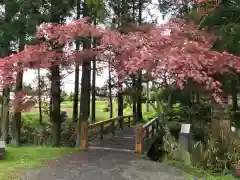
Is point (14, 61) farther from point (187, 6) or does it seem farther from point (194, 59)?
point (187, 6)

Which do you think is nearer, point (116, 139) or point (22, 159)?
point (22, 159)

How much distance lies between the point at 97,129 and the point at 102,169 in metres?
5.88

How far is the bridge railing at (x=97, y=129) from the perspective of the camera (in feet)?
31.1

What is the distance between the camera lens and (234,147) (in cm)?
788

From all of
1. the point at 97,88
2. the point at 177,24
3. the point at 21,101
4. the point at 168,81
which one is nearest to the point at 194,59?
the point at 177,24

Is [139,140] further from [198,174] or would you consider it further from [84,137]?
[198,174]

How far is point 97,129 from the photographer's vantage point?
12727 millimetres

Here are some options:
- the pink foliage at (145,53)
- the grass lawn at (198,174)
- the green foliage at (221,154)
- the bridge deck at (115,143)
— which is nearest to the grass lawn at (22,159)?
the bridge deck at (115,143)

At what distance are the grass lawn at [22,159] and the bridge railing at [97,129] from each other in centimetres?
61

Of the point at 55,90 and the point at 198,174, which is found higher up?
the point at 55,90

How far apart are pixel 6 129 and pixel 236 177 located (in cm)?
1014

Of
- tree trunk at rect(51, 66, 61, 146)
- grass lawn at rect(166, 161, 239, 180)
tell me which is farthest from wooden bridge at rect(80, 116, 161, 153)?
grass lawn at rect(166, 161, 239, 180)

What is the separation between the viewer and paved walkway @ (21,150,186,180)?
629 centimetres

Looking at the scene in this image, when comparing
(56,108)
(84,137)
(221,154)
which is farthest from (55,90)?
(221,154)
